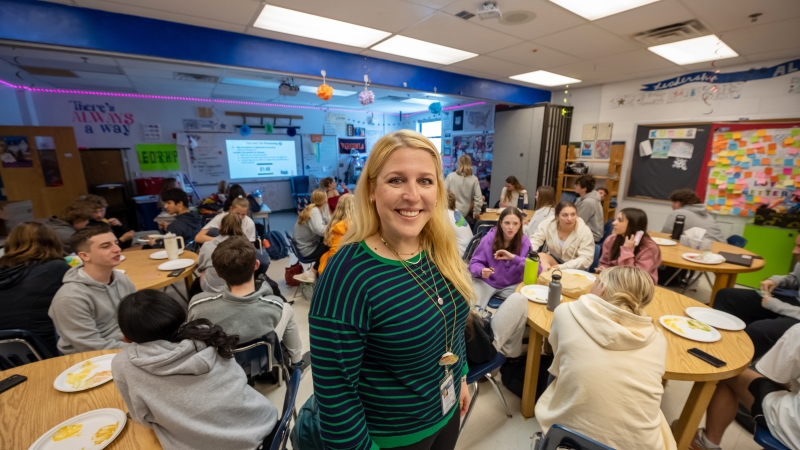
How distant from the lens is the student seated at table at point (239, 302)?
1.71m

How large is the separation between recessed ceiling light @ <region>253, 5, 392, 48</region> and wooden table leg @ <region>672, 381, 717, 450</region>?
11.7 feet

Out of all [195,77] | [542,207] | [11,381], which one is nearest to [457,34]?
[542,207]

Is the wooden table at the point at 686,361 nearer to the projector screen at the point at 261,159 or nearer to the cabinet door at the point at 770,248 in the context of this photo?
the cabinet door at the point at 770,248

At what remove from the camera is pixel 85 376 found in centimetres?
136

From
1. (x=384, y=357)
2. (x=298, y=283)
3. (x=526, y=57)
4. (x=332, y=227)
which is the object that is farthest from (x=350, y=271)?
(x=526, y=57)

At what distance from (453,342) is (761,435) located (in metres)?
1.61

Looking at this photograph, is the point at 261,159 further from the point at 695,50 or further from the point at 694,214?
the point at 694,214

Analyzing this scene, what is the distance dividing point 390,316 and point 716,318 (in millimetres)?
2179

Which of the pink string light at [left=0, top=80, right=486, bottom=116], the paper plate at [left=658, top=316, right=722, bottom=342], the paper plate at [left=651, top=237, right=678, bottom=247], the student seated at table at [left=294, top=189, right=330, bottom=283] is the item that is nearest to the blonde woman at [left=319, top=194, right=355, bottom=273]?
Result: the student seated at table at [left=294, top=189, right=330, bottom=283]

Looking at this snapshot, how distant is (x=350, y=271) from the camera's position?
0.78 metres

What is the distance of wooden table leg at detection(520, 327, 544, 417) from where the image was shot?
198cm

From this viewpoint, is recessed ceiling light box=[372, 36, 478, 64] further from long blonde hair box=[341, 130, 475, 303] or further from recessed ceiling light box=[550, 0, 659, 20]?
long blonde hair box=[341, 130, 475, 303]

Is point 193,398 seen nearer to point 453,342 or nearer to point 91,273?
point 453,342

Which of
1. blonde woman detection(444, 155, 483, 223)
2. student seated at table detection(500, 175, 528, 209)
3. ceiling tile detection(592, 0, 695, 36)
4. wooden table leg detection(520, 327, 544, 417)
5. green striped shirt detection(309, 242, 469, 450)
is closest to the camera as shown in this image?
green striped shirt detection(309, 242, 469, 450)
